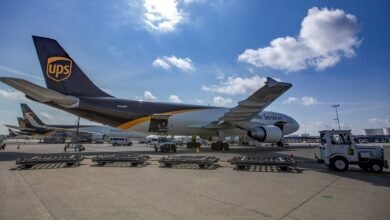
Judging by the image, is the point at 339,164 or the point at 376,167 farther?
the point at 339,164

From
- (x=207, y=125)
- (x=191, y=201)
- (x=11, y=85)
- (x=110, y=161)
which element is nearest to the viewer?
(x=191, y=201)

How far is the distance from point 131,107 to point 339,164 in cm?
1801

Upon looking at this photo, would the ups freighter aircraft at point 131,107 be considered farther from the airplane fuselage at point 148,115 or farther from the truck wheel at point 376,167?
the truck wheel at point 376,167

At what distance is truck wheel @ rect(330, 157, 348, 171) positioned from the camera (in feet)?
36.6

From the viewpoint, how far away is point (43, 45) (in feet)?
62.1

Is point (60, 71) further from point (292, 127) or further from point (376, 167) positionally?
point (292, 127)

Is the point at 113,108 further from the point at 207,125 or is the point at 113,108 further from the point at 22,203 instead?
the point at 22,203

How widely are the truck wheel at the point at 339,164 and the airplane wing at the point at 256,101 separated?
642cm

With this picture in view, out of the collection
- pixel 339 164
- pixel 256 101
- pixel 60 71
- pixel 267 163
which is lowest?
pixel 339 164

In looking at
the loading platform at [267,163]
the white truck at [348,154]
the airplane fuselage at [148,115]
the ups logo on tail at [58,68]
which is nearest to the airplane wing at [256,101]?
Answer: the airplane fuselage at [148,115]

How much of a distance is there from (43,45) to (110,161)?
A: 41.1 feet

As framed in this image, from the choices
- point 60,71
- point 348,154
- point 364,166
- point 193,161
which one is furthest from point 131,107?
point 364,166

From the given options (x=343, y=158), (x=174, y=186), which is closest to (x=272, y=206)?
(x=174, y=186)

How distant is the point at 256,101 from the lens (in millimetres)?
20375
